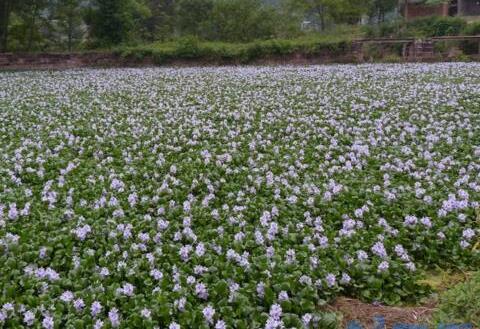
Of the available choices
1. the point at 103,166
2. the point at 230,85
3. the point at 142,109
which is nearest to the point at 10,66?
the point at 230,85

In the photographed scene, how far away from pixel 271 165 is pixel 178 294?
2619 millimetres

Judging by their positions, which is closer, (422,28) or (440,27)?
(440,27)

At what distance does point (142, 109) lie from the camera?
30.1 ft

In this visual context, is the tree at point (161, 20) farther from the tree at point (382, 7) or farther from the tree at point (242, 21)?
the tree at point (382, 7)

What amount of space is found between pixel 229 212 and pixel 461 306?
1.84 meters

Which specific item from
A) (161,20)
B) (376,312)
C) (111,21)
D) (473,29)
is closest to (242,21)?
(111,21)

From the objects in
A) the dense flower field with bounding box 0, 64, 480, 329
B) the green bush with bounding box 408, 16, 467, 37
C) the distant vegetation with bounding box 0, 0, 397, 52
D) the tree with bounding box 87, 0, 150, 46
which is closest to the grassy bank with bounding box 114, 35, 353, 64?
the distant vegetation with bounding box 0, 0, 397, 52

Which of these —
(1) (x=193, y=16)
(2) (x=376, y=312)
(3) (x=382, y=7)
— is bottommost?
(2) (x=376, y=312)

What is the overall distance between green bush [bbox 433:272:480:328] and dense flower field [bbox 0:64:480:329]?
0.90 feet

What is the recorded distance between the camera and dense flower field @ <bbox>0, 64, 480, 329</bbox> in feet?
9.68

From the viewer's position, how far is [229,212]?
13.6 ft

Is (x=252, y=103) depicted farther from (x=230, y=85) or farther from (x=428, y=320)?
(x=428, y=320)

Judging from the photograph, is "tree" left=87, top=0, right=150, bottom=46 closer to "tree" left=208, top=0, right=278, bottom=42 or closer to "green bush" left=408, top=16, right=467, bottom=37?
"tree" left=208, top=0, right=278, bottom=42

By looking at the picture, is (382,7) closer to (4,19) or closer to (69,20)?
(69,20)
